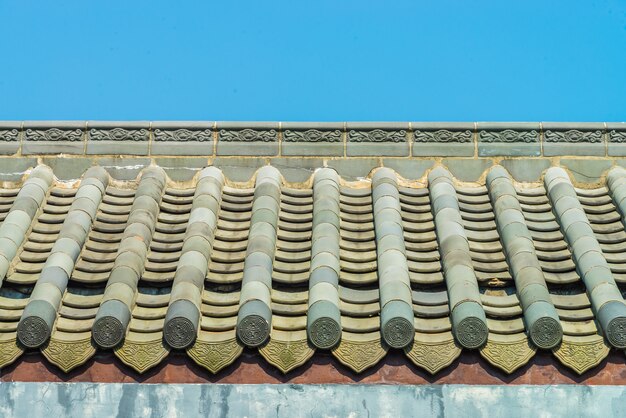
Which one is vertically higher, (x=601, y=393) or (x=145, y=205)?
(x=145, y=205)

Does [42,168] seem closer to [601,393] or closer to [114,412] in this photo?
[114,412]

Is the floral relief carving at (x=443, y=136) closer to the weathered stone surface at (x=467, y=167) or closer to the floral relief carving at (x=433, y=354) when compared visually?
the weathered stone surface at (x=467, y=167)

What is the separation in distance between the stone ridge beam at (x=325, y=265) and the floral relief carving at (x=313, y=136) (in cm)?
39

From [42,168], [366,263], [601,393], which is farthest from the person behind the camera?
[42,168]

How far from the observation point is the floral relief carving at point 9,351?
7859mm

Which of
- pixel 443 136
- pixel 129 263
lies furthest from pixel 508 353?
pixel 443 136

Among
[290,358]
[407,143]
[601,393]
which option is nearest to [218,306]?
[290,358]

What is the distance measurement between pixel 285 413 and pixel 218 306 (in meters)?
0.96

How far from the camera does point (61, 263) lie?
8758mm

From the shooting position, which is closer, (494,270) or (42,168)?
(494,270)

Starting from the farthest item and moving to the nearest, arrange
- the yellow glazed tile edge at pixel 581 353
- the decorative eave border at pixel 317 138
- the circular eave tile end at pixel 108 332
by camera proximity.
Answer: the decorative eave border at pixel 317 138 < the circular eave tile end at pixel 108 332 < the yellow glazed tile edge at pixel 581 353

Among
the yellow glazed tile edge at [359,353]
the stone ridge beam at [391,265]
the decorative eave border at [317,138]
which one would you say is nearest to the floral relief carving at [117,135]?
the decorative eave border at [317,138]

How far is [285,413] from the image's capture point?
7.80 meters

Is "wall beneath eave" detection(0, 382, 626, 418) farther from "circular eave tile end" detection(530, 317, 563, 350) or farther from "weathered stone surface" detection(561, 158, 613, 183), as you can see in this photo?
"weathered stone surface" detection(561, 158, 613, 183)
